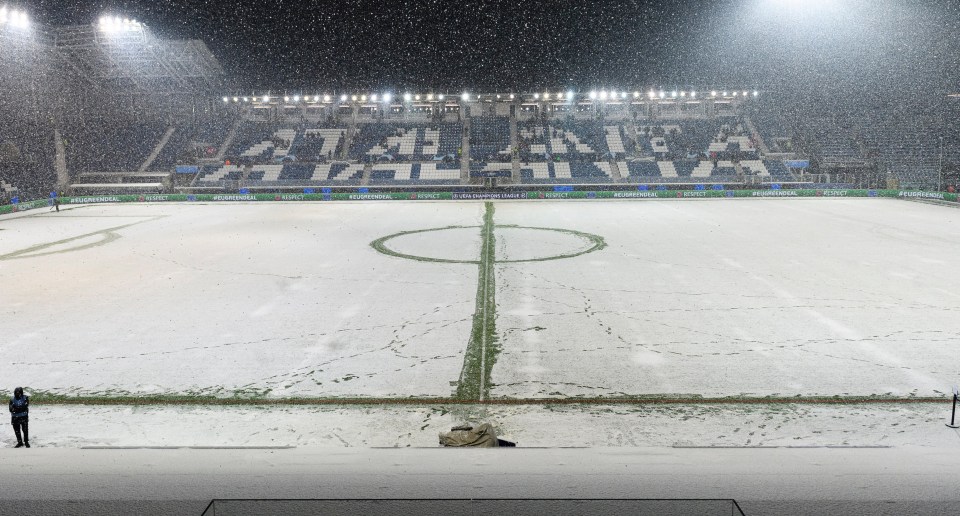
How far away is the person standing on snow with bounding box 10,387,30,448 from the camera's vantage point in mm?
9562

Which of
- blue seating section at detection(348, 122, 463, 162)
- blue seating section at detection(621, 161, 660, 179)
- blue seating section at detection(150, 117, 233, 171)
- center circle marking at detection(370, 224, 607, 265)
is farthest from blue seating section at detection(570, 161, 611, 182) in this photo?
blue seating section at detection(150, 117, 233, 171)

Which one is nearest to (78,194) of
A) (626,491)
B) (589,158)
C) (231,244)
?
(231,244)

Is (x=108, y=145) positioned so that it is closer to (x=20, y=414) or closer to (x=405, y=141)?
(x=405, y=141)

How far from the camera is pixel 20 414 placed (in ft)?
31.6

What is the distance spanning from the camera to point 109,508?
6.47 metres

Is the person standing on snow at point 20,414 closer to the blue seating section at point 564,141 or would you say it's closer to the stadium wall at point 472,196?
the stadium wall at point 472,196

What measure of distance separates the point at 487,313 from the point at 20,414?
1073 centimetres

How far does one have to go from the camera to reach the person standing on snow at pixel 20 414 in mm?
9562

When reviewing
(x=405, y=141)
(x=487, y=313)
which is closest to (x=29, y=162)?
(x=405, y=141)

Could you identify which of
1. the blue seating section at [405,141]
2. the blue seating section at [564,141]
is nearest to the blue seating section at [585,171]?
the blue seating section at [564,141]

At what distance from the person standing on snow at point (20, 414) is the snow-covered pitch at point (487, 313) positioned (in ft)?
7.46

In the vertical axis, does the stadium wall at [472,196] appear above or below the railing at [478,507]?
above

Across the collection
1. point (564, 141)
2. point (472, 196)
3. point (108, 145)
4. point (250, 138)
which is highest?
point (250, 138)

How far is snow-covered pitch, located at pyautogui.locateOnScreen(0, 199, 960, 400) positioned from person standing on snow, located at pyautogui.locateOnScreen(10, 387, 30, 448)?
7.46 feet
